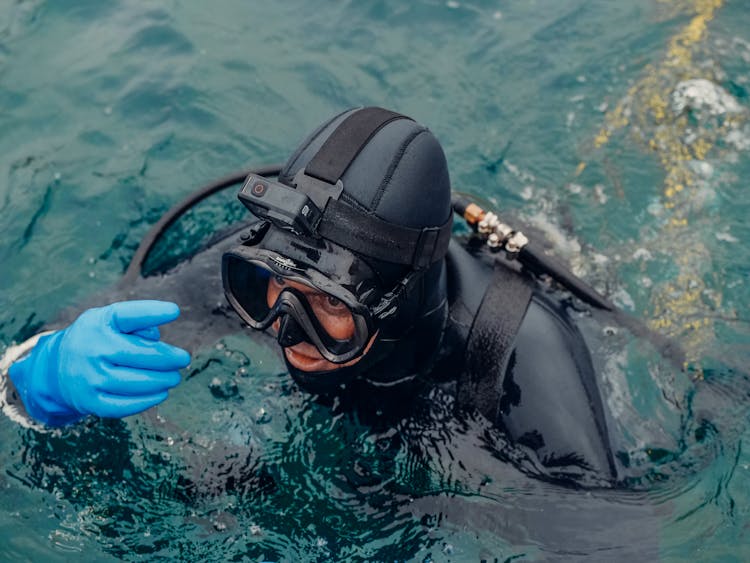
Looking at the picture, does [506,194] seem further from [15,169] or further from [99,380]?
[15,169]

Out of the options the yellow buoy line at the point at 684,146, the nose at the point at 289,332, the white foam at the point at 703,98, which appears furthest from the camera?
the white foam at the point at 703,98

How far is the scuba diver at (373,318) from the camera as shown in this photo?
9.20 ft

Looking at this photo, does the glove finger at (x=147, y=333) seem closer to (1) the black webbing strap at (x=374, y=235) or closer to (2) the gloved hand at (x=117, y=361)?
(2) the gloved hand at (x=117, y=361)

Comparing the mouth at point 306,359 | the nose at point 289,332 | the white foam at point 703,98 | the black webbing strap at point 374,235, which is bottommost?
the mouth at point 306,359

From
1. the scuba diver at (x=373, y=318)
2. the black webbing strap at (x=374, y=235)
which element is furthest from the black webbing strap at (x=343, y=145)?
the black webbing strap at (x=374, y=235)

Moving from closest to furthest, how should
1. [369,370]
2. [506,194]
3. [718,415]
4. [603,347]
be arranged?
[369,370], [718,415], [603,347], [506,194]

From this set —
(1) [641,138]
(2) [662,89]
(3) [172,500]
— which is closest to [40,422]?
(3) [172,500]

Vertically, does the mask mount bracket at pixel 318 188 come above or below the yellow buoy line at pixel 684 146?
above

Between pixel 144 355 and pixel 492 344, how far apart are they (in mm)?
1396

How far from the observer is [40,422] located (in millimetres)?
3512

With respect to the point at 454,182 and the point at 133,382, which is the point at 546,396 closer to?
the point at 133,382

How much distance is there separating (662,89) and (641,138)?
47 cm

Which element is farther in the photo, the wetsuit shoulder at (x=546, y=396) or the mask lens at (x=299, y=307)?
the wetsuit shoulder at (x=546, y=396)

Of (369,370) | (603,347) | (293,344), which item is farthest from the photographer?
(603,347)
